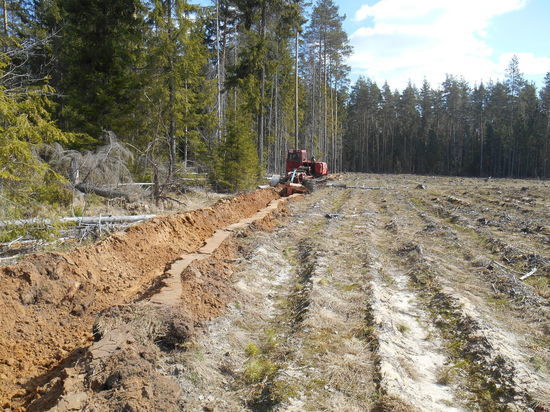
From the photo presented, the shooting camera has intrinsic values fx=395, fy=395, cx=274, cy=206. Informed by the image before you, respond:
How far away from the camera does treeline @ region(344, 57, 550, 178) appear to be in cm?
5628

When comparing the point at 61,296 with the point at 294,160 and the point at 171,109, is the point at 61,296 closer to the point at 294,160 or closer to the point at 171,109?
the point at 171,109

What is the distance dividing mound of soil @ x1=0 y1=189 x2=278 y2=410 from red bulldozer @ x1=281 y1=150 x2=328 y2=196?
44.2ft

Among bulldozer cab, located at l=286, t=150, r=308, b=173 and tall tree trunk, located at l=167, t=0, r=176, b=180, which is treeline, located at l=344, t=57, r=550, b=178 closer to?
bulldozer cab, located at l=286, t=150, r=308, b=173

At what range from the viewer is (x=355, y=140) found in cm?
7781

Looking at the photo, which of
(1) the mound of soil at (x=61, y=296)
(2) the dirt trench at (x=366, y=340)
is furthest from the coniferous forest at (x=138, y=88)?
→ (2) the dirt trench at (x=366, y=340)

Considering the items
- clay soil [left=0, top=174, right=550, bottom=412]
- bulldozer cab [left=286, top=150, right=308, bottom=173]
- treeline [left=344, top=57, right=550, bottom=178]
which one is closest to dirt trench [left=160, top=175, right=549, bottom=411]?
clay soil [left=0, top=174, right=550, bottom=412]

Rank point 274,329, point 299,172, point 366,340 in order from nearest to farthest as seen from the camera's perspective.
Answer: point 366,340
point 274,329
point 299,172

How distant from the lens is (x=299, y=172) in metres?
25.1

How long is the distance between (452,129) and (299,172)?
173ft

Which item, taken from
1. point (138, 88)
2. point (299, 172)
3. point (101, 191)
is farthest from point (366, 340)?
point (299, 172)

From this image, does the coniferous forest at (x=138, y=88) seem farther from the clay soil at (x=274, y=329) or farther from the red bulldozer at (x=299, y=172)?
the clay soil at (x=274, y=329)

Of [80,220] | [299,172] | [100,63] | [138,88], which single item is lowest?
[80,220]

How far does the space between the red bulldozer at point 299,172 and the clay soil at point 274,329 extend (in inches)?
498

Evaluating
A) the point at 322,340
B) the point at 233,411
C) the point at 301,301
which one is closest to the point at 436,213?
the point at 301,301
